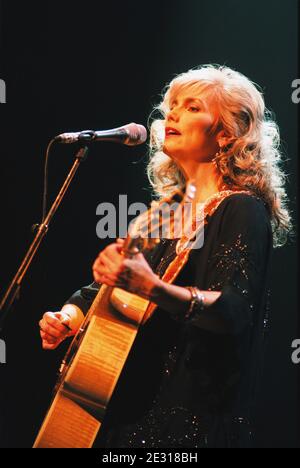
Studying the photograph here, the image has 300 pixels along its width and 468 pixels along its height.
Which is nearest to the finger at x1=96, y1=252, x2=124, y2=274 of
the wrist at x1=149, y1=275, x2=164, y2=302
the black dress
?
the wrist at x1=149, y1=275, x2=164, y2=302

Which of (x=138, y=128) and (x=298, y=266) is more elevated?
(x=138, y=128)

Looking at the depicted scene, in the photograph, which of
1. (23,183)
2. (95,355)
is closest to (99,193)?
(23,183)

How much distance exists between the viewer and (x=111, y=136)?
2.13 m

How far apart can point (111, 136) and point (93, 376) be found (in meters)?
0.86

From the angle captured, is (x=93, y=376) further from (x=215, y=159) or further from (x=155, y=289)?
(x=215, y=159)

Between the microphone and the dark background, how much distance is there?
1346mm

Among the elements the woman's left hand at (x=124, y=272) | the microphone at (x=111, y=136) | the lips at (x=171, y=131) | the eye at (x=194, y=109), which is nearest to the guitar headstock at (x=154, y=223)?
the woman's left hand at (x=124, y=272)

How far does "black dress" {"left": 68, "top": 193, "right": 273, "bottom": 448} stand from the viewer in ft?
6.06

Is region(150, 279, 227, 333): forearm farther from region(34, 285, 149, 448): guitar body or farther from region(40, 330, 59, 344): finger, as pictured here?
region(40, 330, 59, 344): finger

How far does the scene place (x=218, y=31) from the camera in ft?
11.6

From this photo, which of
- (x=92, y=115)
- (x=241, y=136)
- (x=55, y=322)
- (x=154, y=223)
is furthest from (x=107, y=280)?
(x=92, y=115)

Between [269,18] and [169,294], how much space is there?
2406 mm

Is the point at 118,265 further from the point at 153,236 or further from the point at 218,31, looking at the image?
the point at 218,31
